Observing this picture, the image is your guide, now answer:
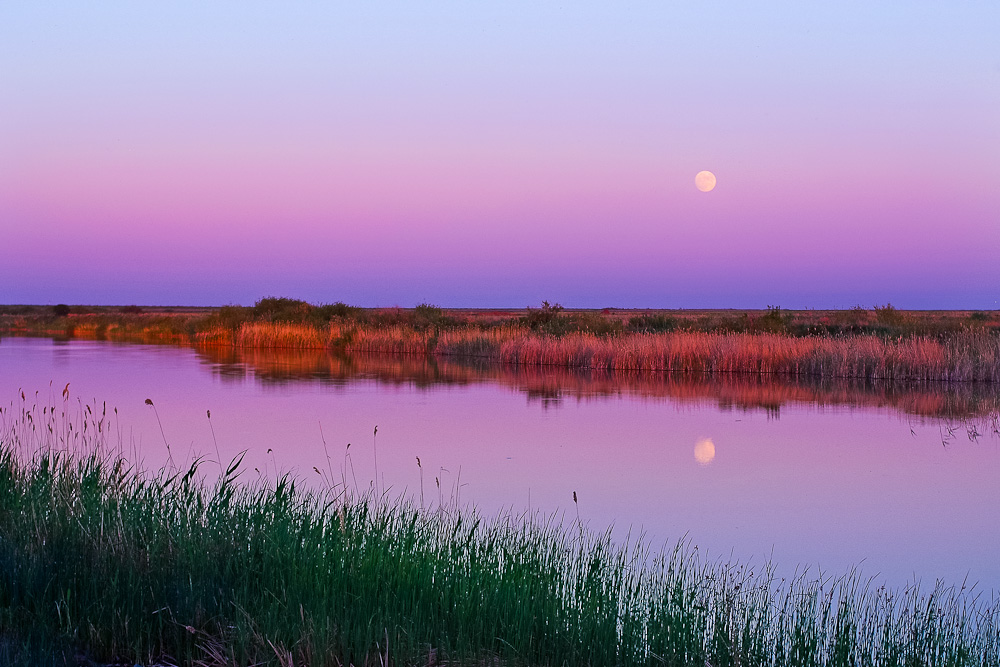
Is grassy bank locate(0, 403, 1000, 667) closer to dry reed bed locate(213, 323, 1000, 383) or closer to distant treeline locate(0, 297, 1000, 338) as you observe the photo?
dry reed bed locate(213, 323, 1000, 383)

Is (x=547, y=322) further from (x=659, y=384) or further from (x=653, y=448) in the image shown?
(x=653, y=448)

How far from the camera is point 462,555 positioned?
537 cm

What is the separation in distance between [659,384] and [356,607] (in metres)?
16.7

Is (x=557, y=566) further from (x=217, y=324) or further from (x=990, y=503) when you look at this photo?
(x=217, y=324)

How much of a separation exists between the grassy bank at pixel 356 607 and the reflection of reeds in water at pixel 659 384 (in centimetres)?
1192

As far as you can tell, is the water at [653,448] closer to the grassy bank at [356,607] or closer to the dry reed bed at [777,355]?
the grassy bank at [356,607]

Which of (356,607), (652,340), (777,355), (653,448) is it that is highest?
(652,340)

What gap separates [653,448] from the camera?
12180 mm

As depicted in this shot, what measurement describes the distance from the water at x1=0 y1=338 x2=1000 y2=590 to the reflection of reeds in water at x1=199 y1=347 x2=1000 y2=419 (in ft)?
0.41

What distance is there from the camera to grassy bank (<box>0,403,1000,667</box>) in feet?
13.3

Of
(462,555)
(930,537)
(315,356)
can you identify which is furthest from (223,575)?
(315,356)

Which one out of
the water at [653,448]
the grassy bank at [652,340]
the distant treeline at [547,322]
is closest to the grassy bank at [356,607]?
the water at [653,448]

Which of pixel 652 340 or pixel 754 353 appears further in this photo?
pixel 652 340

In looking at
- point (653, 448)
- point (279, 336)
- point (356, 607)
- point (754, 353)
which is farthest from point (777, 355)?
point (279, 336)
